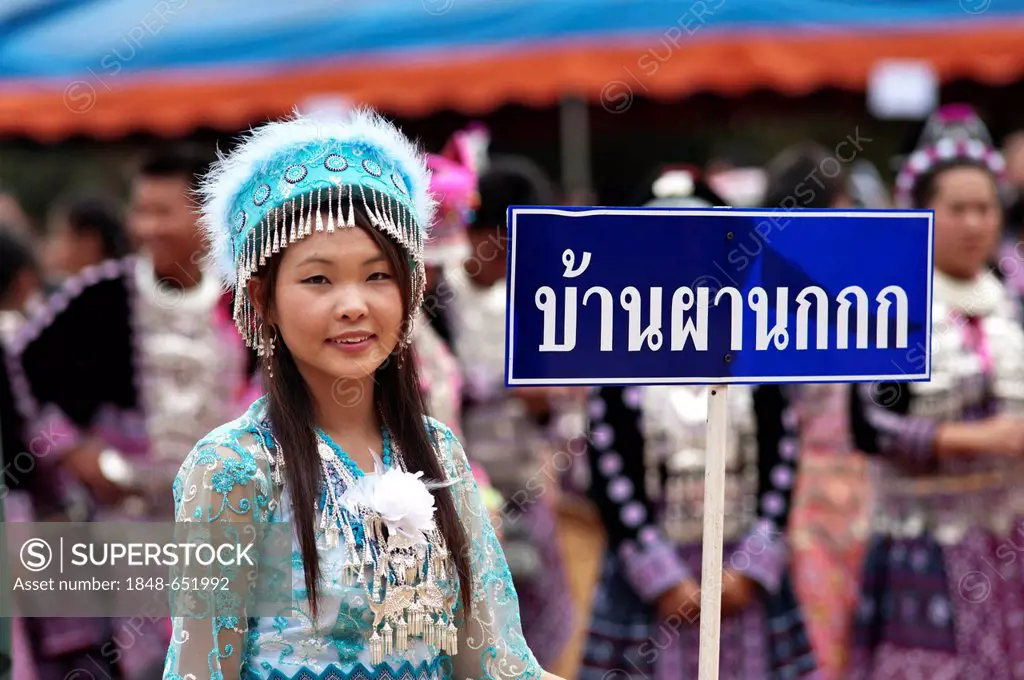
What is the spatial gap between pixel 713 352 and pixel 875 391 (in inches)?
109

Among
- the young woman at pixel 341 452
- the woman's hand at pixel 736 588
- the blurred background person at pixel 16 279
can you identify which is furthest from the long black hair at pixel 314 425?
the blurred background person at pixel 16 279

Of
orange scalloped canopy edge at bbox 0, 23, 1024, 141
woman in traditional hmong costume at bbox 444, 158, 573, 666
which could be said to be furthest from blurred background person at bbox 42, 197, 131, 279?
woman in traditional hmong costume at bbox 444, 158, 573, 666

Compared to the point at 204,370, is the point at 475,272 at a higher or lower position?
higher

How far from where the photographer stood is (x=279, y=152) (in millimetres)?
2266

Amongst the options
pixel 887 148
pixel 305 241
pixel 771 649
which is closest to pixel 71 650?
pixel 771 649

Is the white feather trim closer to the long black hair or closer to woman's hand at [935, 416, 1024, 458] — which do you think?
the long black hair

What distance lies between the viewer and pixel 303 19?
8.95 metres

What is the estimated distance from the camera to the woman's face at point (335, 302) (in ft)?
7.23

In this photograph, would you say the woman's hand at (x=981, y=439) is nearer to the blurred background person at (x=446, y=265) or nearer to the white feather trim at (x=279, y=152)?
the blurred background person at (x=446, y=265)

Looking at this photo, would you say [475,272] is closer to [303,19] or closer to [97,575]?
[97,575]

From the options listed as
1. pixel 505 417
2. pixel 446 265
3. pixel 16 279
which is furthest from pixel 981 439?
pixel 16 279

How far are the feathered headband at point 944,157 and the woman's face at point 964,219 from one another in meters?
0.05

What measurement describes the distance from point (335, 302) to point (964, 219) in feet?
11.0

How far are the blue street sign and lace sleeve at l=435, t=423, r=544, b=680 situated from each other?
24 cm
